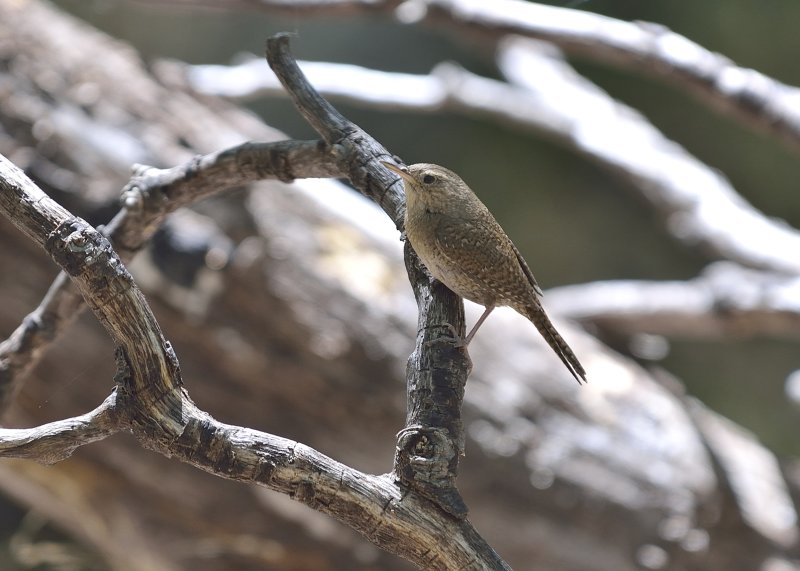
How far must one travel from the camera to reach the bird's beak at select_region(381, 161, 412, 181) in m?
1.30

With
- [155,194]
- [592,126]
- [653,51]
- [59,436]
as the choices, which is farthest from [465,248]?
[592,126]

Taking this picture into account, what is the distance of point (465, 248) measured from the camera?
1.39m

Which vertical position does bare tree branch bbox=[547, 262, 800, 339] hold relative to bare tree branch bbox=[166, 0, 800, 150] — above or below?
below

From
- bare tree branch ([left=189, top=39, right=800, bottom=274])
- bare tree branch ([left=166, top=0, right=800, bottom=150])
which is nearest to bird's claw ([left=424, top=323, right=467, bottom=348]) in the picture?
bare tree branch ([left=166, top=0, right=800, bottom=150])

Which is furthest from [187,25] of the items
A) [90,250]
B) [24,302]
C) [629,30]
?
[90,250]

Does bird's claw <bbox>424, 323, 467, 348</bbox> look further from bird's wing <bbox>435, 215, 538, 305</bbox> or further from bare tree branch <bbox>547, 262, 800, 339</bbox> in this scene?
bare tree branch <bbox>547, 262, 800, 339</bbox>

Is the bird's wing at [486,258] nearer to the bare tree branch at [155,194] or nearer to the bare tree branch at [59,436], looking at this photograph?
the bare tree branch at [155,194]

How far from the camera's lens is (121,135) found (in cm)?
297

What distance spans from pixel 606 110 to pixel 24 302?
2.56 meters

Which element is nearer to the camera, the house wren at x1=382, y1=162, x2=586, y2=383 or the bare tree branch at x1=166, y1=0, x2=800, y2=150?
the house wren at x1=382, y1=162, x2=586, y2=383

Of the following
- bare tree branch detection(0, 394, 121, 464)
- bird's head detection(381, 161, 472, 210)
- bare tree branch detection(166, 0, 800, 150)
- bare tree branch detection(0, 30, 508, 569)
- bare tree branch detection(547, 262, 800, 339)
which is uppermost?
bare tree branch detection(166, 0, 800, 150)

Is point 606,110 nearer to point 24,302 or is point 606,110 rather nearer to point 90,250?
point 24,302

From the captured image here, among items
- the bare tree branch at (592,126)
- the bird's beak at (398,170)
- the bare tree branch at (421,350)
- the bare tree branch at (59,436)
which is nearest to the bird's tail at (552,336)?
the bare tree branch at (421,350)

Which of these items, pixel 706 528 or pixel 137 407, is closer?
pixel 137 407
